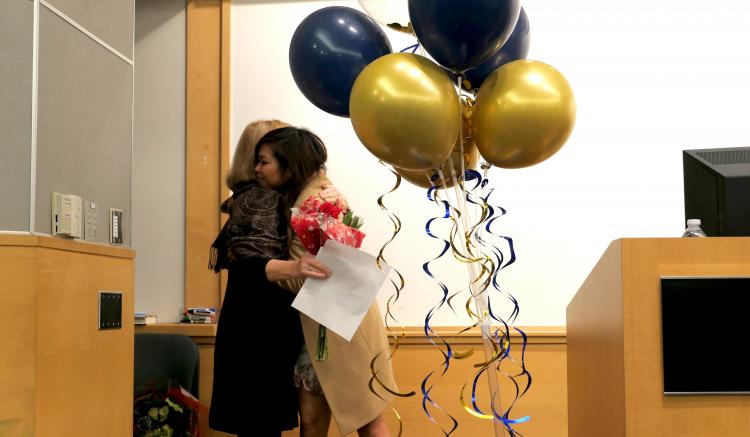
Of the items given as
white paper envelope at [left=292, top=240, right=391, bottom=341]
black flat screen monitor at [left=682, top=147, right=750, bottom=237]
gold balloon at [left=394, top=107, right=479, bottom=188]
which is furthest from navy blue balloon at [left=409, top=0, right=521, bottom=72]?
white paper envelope at [left=292, top=240, right=391, bottom=341]

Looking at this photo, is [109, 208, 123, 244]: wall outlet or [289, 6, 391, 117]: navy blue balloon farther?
[109, 208, 123, 244]: wall outlet

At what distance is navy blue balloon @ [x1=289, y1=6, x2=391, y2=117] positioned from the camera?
2.37 meters

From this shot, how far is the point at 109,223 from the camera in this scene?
124 inches

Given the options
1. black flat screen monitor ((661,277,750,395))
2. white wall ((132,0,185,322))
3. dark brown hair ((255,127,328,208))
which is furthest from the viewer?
white wall ((132,0,185,322))

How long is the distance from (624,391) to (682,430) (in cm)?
13

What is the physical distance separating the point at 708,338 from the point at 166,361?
2.66m

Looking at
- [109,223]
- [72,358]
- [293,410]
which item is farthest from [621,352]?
[109,223]

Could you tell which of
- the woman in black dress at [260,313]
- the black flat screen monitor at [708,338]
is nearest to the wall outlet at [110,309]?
the woman in black dress at [260,313]

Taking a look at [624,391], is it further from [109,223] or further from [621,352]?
[109,223]

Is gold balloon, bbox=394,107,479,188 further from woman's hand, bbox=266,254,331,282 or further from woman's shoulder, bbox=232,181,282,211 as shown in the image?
woman's shoulder, bbox=232,181,282,211

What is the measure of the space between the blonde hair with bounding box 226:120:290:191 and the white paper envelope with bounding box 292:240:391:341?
0.58 metres

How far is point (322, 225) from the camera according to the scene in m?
2.74

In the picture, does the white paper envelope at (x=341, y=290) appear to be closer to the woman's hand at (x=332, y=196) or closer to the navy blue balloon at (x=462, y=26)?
the woman's hand at (x=332, y=196)

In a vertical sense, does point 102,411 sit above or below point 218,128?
below
